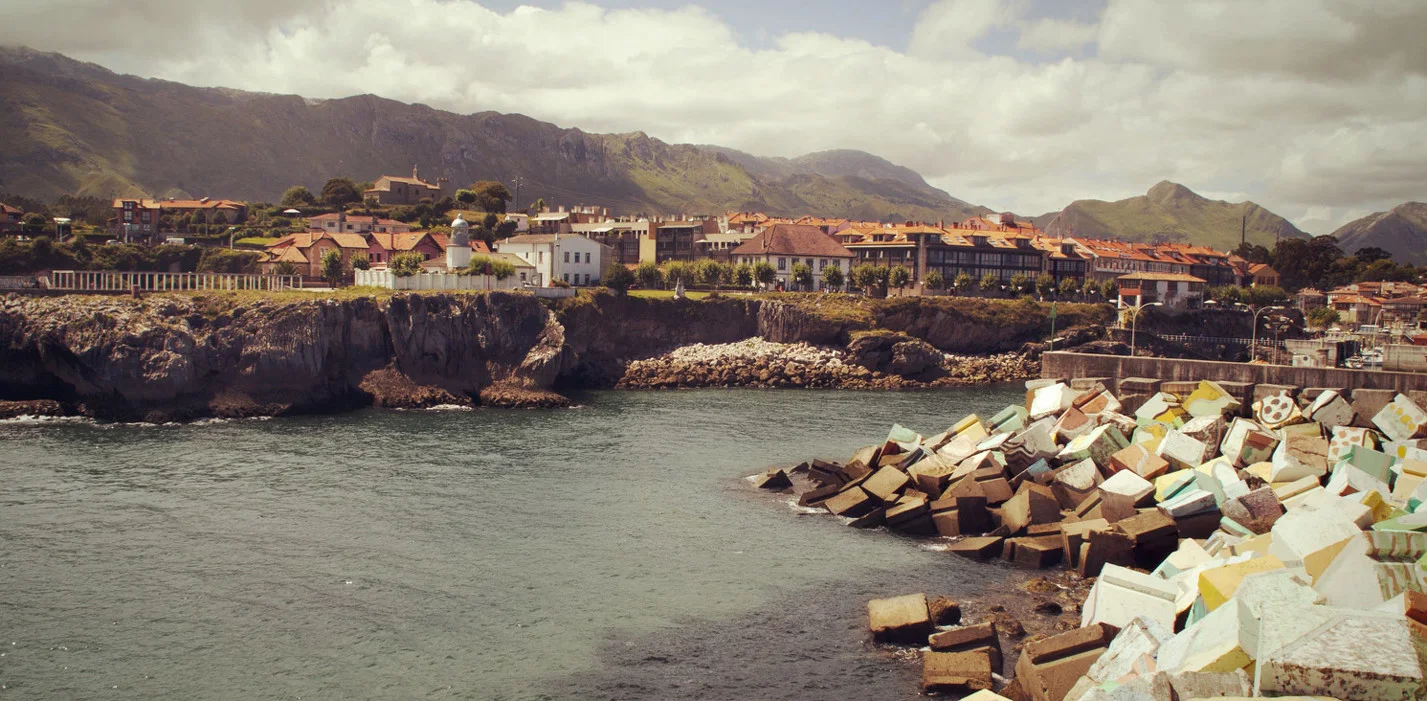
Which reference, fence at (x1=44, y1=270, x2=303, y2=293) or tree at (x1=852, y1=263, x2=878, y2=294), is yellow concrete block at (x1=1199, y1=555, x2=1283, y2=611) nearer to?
fence at (x1=44, y1=270, x2=303, y2=293)

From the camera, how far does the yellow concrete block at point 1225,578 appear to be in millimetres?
19156

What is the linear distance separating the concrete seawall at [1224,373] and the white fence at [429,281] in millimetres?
45035

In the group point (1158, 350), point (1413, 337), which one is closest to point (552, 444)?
point (1413, 337)

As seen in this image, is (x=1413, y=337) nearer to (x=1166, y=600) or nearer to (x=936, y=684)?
(x=1166, y=600)

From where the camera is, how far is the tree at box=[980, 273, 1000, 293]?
117m

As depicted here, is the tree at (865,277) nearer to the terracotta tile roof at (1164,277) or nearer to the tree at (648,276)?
the tree at (648,276)

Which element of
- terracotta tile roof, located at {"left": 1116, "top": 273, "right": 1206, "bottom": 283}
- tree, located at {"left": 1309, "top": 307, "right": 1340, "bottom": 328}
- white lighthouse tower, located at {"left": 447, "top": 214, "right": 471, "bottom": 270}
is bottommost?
tree, located at {"left": 1309, "top": 307, "right": 1340, "bottom": 328}

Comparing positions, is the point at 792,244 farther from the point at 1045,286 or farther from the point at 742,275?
the point at 1045,286

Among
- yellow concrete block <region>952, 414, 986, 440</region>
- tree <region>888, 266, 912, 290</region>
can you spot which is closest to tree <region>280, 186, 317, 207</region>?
tree <region>888, 266, 912, 290</region>

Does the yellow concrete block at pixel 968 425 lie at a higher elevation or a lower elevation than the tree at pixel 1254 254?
lower

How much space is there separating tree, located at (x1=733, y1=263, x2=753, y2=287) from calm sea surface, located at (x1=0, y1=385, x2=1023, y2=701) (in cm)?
5721

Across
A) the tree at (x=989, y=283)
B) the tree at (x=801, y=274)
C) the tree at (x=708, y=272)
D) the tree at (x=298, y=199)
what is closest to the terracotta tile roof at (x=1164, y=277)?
the tree at (x=989, y=283)

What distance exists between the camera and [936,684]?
62.4ft

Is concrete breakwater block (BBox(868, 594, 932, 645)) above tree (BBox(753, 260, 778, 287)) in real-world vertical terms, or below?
below
